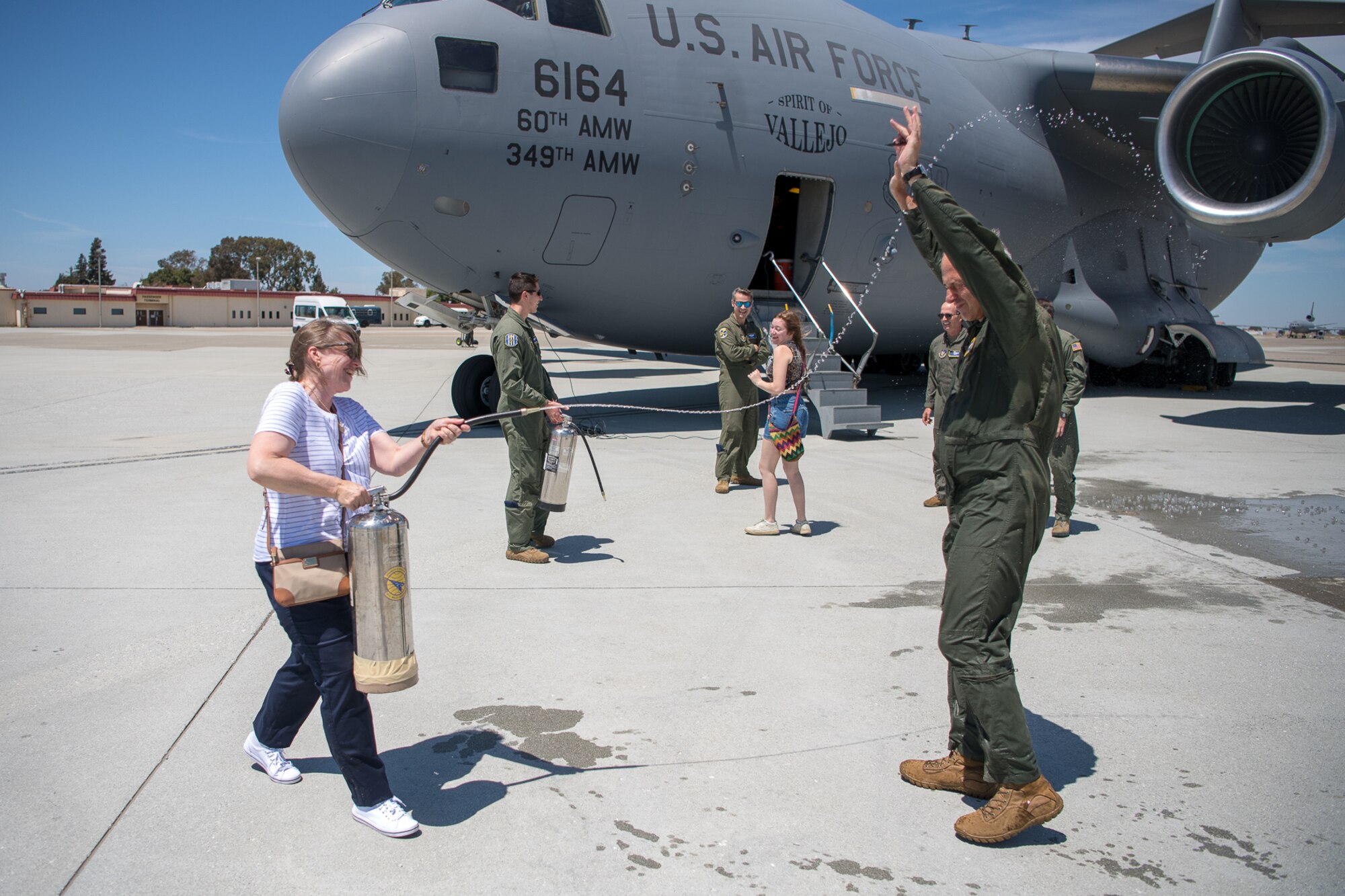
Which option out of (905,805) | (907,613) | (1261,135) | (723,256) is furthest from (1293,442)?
(905,805)

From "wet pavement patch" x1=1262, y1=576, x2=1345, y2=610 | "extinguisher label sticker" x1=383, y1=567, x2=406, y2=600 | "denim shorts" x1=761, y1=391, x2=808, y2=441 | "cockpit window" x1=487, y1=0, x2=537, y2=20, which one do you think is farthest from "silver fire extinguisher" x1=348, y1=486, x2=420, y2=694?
"cockpit window" x1=487, y1=0, x2=537, y2=20

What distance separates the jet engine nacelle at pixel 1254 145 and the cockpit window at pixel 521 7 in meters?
8.37

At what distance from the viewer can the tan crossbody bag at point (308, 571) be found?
296 cm

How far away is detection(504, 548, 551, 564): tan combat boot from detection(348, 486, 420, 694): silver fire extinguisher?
3.03 meters

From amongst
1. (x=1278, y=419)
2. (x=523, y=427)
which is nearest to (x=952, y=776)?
(x=523, y=427)

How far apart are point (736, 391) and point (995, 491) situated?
525 centimetres

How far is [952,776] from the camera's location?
11.0 feet

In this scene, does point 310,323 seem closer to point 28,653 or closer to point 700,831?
point 700,831

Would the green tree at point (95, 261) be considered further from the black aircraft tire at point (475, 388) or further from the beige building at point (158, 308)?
the black aircraft tire at point (475, 388)

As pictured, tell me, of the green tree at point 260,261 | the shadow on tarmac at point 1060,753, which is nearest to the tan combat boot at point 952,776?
the shadow on tarmac at point 1060,753

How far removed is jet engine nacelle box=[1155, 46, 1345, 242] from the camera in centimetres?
1147

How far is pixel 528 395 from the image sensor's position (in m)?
6.12

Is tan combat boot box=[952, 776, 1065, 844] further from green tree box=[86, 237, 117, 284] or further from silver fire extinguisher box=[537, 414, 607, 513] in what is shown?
green tree box=[86, 237, 117, 284]

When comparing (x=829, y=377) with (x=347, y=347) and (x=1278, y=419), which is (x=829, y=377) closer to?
(x=1278, y=419)
